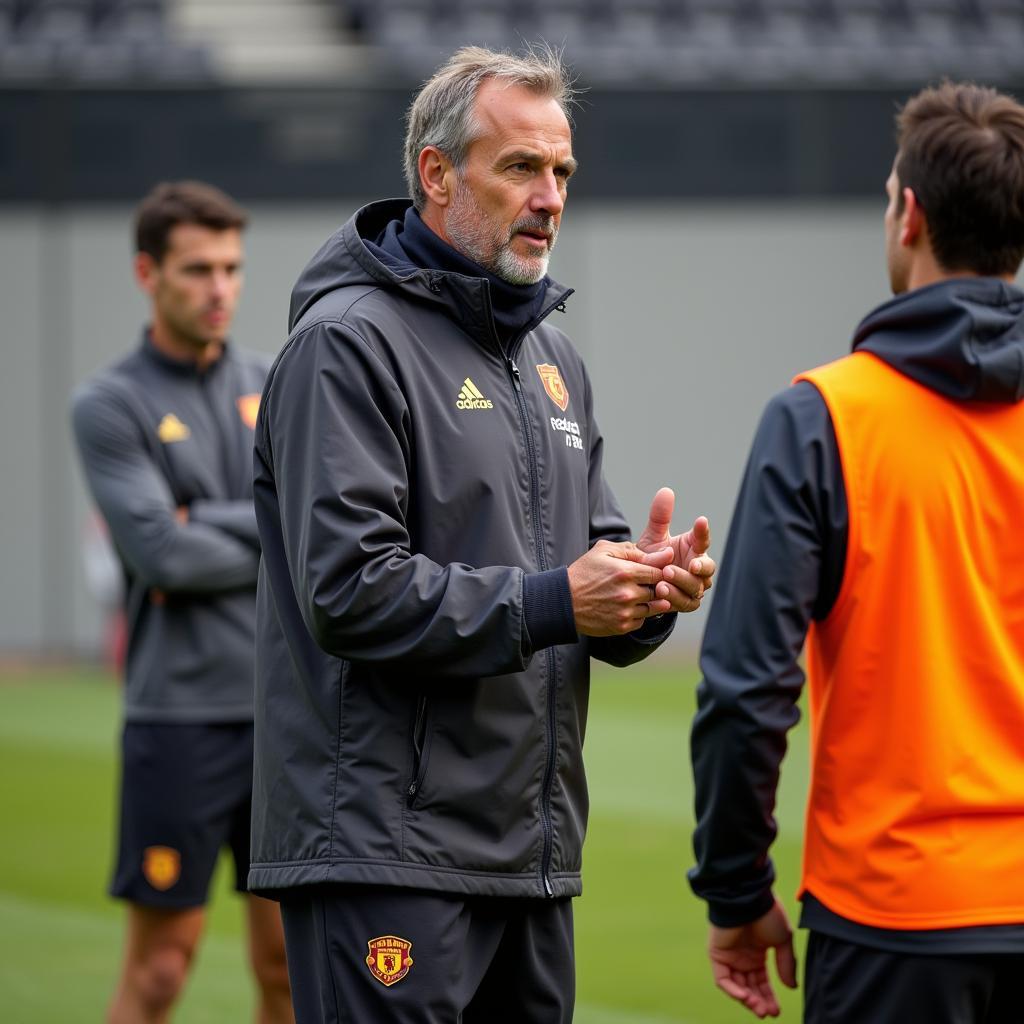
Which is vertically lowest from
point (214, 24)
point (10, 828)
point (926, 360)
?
point (10, 828)

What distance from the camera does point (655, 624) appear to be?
295 centimetres

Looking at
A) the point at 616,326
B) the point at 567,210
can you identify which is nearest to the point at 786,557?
the point at 567,210

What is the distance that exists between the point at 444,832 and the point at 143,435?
2.10 m

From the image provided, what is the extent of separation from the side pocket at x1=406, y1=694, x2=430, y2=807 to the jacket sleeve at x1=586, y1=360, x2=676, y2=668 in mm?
373

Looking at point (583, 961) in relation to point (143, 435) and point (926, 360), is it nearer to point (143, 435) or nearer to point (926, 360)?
point (143, 435)

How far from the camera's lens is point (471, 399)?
108 inches

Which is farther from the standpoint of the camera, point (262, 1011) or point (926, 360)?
point (262, 1011)

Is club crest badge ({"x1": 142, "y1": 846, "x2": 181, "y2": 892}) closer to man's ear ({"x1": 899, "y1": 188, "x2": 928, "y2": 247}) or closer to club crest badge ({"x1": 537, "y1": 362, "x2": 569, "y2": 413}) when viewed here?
club crest badge ({"x1": 537, "y1": 362, "x2": 569, "y2": 413})

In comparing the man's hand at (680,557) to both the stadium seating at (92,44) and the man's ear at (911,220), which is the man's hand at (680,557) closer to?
the man's ear at (911,220)

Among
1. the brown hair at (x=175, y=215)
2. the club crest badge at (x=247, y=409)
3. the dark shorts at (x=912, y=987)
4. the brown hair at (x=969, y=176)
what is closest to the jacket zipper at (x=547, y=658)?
the dark shorts at (x=912, y=987)

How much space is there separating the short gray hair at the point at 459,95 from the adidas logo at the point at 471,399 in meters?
0.37

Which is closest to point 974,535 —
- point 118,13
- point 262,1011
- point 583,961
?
point 262,1011

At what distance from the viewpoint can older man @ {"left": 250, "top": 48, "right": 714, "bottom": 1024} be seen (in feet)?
8.32

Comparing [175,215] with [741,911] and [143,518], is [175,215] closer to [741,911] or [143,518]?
[143,518]
